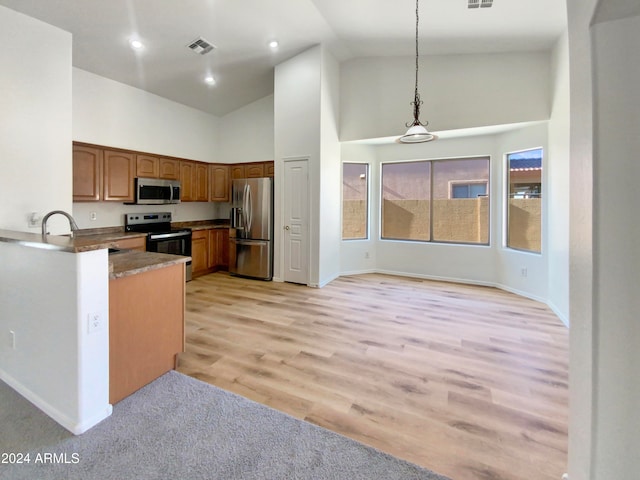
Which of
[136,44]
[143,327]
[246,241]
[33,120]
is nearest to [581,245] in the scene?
[143,327]

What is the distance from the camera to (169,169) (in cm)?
527

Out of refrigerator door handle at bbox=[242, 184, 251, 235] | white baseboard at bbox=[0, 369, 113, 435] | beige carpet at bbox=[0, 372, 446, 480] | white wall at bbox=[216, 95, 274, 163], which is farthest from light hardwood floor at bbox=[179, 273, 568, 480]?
white wall at bbox=[216, 95, 274, 163]

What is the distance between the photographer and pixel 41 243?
5.92 feet

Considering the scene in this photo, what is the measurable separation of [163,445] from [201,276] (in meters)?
4.30

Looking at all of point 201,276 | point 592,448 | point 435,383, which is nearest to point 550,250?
point 435,383

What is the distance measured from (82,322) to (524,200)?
556cm

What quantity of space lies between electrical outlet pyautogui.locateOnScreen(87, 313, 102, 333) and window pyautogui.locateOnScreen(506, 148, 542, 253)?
5.29 m

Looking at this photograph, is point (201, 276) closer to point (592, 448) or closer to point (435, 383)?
point (435, 383)

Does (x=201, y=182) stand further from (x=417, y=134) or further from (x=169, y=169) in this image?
(x=417, y=134)

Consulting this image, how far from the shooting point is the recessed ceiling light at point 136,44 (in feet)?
A: 12.7

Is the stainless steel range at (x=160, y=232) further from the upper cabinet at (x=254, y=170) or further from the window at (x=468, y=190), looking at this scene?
the window at (x=468, y=190)

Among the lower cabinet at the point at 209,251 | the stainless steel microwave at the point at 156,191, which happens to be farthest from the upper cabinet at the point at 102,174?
the lower cabinet at the point at 209,251

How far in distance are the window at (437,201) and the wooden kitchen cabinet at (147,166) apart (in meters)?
4.24

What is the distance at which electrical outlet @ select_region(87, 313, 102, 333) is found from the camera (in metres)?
1.76
